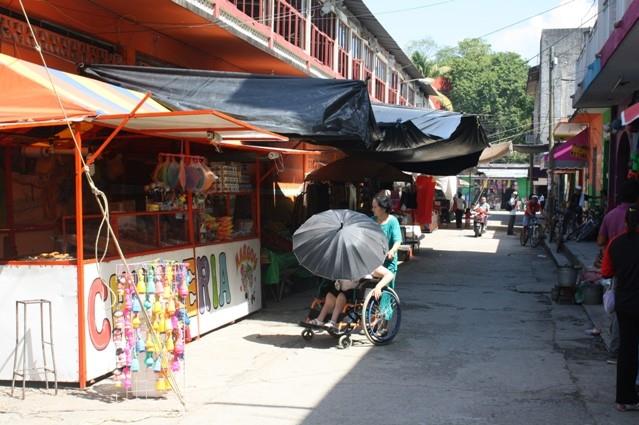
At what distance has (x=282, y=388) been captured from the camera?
6.59 meters

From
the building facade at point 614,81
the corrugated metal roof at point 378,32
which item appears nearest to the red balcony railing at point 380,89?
the corrugated metal roof at point 378,32

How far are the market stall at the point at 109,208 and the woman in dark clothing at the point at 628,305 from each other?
3.57 meters

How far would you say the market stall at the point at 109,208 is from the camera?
652 cm

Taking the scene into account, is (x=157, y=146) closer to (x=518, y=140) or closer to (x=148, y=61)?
(x=148, y=61)

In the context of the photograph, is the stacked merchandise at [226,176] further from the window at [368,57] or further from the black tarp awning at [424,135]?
the window at [368,57]

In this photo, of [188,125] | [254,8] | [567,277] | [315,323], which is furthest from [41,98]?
[254,8]

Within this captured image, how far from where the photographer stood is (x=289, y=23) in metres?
17.7

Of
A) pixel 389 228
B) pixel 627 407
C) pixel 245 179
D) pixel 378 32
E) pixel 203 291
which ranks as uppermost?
pixel 378 32

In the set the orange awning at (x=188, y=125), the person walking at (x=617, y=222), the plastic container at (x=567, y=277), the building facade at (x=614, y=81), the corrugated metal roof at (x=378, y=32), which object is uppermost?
the corrugated metal roof at (x=378, y=32)

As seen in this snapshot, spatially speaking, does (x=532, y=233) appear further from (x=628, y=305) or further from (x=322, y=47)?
(x=628, y=305)

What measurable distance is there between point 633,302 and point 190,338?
5.04 meters

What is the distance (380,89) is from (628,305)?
26620 millimetres

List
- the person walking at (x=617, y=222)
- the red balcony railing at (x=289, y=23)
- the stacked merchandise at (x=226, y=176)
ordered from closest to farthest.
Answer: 1. the person walking at (x=617, y=222)
2. the stacked merchandise at (x=226, y=176)
3. the red balcony railing at (x=289, y=23)

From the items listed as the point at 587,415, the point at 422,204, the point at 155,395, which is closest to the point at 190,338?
the point at 155,395
